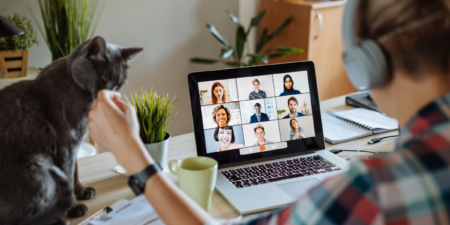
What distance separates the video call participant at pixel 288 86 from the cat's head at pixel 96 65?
1.70 ft

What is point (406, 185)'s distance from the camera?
1.34 feet

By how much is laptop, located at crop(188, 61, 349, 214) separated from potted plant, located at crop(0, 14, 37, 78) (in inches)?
47.1

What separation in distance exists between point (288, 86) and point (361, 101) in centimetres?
66

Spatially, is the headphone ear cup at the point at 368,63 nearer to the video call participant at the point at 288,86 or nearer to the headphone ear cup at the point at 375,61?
the headphone ear cup at the point at 375,61

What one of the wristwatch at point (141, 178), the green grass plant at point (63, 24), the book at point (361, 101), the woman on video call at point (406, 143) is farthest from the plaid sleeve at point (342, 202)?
the green grass plant at point (63, 24)

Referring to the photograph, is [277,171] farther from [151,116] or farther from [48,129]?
[48,129]

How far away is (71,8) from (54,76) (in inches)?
48.6

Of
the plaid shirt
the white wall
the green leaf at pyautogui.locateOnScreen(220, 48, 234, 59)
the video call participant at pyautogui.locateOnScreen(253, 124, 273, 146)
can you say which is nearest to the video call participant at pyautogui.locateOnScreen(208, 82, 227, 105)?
the video call participant at pyautogui.locateOnScreen(253, 124, 273, 146)

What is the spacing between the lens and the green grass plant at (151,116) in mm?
1022

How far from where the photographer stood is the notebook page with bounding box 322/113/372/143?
1328 mm

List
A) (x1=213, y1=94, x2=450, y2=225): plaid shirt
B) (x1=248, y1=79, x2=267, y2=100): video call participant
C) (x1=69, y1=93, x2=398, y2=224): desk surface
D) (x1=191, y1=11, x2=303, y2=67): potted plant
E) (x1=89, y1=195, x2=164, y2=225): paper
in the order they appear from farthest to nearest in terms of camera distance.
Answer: (x1=191, y1=11, x2=303, y2=67): potted plant, (x1=248, y1=79, x2=267, y2=100): video call participant, (x1=69, y1=93, x2=398, y2=224): desk surface, (x1=89, y1=195, x2=164, y2=225): paper, (x1=213, y1=94, x2=450, y2=225): plaid shirt

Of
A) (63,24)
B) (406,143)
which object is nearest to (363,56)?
(406,143)

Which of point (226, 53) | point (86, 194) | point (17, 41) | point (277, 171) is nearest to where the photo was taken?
point (86, 194)

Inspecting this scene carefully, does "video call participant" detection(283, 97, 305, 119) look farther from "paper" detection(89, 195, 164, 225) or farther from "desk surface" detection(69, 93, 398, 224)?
"paper" detection(89, 195, 164, 225)
